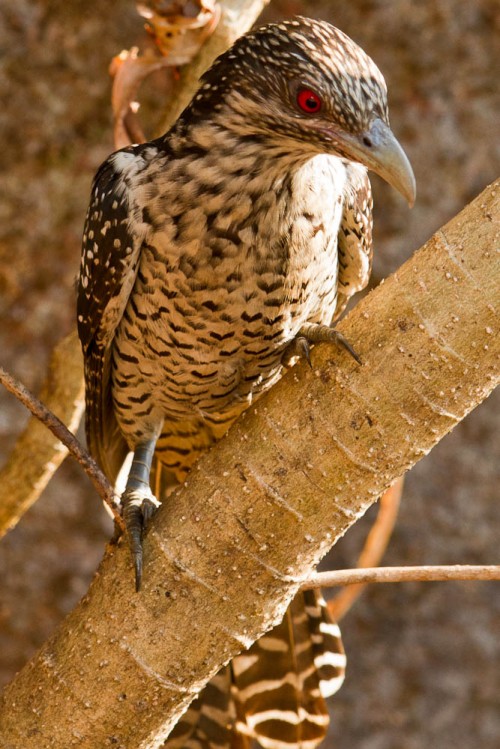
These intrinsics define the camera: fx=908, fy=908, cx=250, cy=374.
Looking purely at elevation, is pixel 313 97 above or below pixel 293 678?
above

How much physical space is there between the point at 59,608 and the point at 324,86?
2861mm

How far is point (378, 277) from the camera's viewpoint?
13.2 feet

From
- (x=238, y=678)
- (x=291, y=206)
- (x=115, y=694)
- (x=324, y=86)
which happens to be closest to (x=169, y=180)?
(x=291, y=206)

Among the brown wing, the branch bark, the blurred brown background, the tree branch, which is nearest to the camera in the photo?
the branch bark

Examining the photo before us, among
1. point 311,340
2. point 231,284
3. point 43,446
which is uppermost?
point 231,284

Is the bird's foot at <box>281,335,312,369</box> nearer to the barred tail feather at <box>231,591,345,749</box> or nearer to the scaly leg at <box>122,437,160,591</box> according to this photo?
the scaly leg at <box>122,437,160,591</box>

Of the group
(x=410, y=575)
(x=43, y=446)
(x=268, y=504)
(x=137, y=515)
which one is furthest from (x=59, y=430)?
(x=43, y=446)

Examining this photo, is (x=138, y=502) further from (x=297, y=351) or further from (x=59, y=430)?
(x=297, y=351)

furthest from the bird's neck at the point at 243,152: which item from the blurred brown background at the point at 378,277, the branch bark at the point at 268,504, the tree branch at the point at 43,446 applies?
the blurred brown background at the point at 378,277

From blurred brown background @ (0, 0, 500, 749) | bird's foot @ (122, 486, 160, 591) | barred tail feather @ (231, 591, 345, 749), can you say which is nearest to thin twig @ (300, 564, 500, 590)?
bird's foot @ (122, 486, 160, 591)

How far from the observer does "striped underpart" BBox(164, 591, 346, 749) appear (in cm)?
245

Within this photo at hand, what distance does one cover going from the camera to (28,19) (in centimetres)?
367

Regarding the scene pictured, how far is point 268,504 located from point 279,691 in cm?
100

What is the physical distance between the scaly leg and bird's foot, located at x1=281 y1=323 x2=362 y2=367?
1.58 ft
